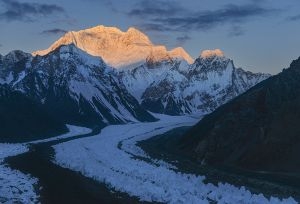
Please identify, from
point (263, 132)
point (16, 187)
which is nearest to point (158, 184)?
point (16, 187)

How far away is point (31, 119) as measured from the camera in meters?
157

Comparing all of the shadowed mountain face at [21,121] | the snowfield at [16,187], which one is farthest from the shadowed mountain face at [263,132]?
the shadowed mountain face at [21,121]

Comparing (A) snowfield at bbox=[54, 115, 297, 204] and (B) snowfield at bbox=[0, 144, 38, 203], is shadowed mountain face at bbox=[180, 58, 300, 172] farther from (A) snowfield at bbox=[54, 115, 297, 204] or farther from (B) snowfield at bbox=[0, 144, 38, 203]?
(B) snowfield at bbox=[0, 144, 38, 203]

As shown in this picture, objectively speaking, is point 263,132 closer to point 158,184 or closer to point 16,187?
point 158,184

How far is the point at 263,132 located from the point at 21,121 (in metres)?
80.2

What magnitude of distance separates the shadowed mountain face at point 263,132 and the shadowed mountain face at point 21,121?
47.3 m

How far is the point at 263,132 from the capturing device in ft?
254

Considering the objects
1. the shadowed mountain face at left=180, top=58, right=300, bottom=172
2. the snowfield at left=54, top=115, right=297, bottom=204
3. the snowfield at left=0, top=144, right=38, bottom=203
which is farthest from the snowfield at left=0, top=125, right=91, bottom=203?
the shadowed mountain face at left=180, top=58, right=300, bottom=172

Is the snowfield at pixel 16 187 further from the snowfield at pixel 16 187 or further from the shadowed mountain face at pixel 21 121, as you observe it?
the shadowed mountain face at pixel 21 121

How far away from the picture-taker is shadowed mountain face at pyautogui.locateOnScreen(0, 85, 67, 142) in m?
133

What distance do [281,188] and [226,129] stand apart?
1403 inches

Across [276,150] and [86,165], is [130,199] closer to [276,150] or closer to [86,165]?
[86,165]

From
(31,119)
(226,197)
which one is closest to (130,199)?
(226,197)

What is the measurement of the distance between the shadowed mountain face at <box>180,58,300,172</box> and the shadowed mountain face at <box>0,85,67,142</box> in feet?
155
